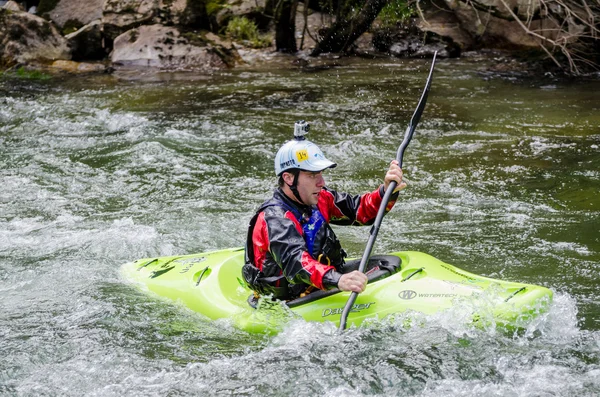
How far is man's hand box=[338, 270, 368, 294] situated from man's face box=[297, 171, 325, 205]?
53 centimetres

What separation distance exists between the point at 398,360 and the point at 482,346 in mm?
453

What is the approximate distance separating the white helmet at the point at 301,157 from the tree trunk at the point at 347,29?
10.0 metres

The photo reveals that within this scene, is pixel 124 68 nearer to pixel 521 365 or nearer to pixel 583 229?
pixel 583 229

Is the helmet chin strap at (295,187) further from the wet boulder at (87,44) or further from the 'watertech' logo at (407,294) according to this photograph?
the wet boulder at (87,44)

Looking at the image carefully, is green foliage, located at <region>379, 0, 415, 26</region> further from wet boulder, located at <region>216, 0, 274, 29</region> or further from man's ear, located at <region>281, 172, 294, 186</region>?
man's ear, located at <region>281, 172, 294, 186</region>

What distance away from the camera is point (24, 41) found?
14.5m

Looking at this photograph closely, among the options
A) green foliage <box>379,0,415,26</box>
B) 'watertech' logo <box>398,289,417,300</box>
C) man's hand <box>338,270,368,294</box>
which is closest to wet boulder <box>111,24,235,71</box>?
green foliage <box>379,0,415,26</box>

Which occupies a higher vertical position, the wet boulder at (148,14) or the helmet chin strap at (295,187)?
the wet boulder at (148,14)

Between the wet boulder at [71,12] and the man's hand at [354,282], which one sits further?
the wet boulder at [71,12]

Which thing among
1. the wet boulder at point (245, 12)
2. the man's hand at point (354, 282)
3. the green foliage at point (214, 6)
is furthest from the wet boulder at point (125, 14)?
the man's hand at point (354, 282)

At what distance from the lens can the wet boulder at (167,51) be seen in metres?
14.0

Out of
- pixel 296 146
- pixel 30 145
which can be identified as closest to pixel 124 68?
pixel 30 145

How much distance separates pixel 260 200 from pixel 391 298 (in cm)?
326

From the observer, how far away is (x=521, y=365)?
4027mm
